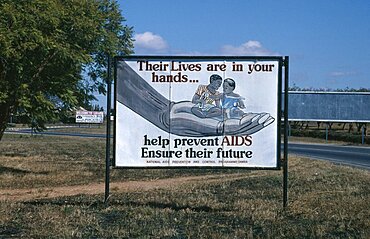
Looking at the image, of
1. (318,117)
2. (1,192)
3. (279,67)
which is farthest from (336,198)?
(318,117)

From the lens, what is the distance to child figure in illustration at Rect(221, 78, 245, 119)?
10984 millimetres

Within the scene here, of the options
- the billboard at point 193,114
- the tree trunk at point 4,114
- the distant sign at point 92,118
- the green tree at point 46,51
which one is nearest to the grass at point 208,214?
the billboard at point 193,114

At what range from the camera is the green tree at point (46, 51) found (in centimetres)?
1677

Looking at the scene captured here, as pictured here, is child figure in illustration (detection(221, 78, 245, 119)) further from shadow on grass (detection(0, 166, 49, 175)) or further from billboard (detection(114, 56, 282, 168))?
shadow on grass (detection(0, 166, 49, 175))

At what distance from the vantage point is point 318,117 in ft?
234

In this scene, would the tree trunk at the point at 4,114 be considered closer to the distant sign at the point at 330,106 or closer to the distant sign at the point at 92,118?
the distant sign at the point at 330,106

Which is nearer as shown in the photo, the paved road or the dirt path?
the dirt path

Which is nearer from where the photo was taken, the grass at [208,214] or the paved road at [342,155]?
the grass at [208,214]

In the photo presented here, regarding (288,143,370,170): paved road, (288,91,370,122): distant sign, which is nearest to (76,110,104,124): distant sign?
(288,91,370,122): distant sign

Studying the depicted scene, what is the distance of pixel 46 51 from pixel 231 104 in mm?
7999

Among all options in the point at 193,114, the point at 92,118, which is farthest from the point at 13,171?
the point at 92,118

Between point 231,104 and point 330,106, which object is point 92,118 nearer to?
point 330,106

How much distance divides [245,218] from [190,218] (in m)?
0.86

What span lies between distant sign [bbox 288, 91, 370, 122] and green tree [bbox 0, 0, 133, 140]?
51044mm
